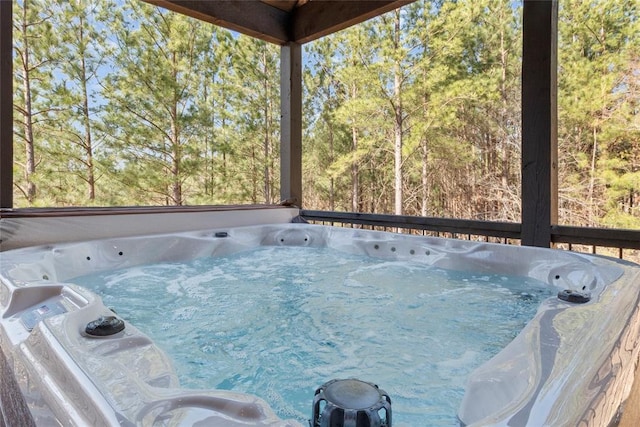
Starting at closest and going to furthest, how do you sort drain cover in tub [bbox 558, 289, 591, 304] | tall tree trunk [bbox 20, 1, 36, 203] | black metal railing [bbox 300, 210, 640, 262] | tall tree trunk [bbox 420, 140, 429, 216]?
drain cover in tub [bbox 558, 289, 591, 304], black metal railing [bbox 300, 210, 640, 262], tall tree trunk [bbox 20, 1, 36, 203], tall tree trunk [bbox 420, 140, 429, 216]

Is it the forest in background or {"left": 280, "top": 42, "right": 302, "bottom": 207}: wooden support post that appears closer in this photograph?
{"left": 280, "top": 42, "right": 302, "bottom": 207}: wooden support post

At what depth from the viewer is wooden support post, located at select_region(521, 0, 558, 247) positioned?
2.17 meters

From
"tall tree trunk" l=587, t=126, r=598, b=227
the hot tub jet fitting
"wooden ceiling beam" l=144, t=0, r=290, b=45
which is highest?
"wooden ceiling beam" l=144, t=0, r=290, b=45

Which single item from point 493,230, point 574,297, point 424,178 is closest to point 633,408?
point 574,297

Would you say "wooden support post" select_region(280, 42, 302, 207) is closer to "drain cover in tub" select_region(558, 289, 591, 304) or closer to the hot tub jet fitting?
"drain cover in tub" select_region(558, 289, 591, 304)

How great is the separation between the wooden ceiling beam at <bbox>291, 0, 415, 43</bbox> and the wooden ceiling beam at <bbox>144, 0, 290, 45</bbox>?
5.9 inches

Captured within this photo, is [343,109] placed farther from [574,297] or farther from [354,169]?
[574,297]

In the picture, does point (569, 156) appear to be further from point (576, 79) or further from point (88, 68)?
point (88, 68)

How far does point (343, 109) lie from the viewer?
8.03 metres

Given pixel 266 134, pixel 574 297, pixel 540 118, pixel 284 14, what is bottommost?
pixel 574 297

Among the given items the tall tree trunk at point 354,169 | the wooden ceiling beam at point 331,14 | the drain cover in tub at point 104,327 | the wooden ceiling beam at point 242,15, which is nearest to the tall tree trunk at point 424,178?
the tall tree trunk at point 354,169

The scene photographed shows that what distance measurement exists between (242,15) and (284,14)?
528 millimetres

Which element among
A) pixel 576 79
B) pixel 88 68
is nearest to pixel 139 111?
pixel 88 68

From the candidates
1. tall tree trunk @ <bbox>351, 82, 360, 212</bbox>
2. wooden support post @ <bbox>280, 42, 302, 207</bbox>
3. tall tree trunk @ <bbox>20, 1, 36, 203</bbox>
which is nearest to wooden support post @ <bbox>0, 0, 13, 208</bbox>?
wooden support post @ <bbox>280, 42, 302, 207</bbox>
